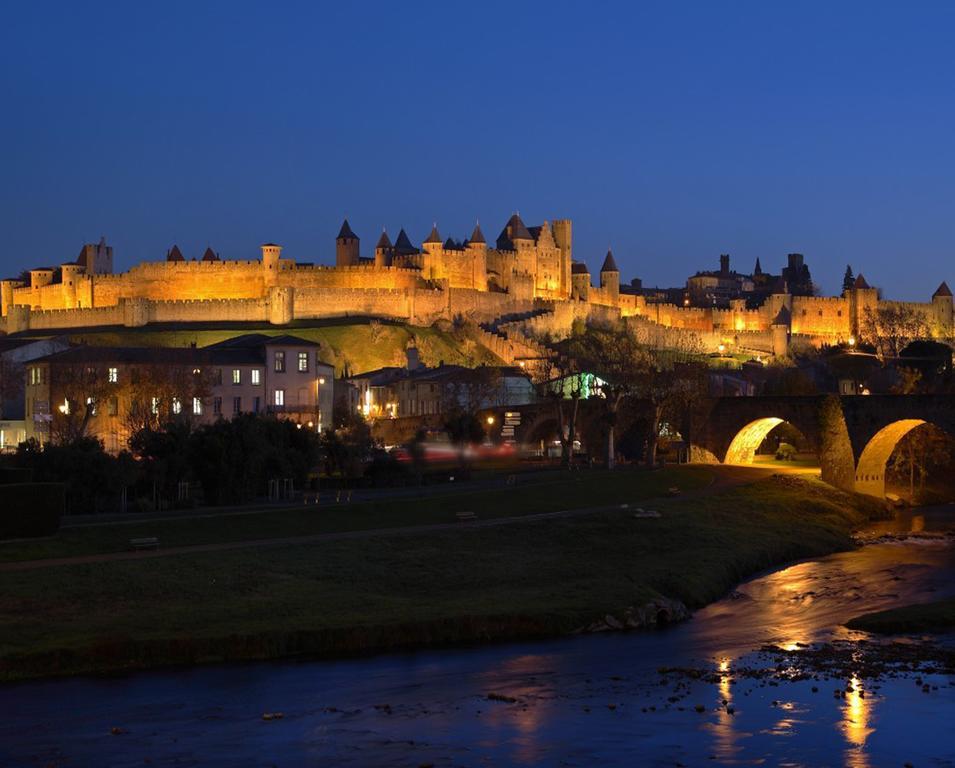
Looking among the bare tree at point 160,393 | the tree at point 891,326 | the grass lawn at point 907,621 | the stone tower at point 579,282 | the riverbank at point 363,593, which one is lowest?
the grass lawn at point 907,621

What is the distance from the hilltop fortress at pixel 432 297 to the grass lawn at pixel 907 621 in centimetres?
9040

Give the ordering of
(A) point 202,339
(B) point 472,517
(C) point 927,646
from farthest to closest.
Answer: (A) point 202,339 → (B) point 472,517 → (C) point 927,646

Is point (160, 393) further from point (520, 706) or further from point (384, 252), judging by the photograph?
point (384, 252)

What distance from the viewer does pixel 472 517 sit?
131 feet

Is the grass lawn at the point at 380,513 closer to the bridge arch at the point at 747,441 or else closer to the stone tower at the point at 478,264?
the bridge arch at the point at 747,441

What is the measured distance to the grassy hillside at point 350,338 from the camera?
111 meters

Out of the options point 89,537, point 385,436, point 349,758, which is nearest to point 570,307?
point 385,436

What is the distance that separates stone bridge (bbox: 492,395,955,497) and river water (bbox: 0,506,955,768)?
3007cm

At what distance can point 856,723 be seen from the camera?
21312 mm

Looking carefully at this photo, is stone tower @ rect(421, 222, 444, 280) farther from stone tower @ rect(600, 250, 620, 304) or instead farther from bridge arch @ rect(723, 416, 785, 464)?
bridge arch @ rect(723, 416, 785, 464)

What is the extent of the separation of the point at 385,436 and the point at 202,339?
36803 mm

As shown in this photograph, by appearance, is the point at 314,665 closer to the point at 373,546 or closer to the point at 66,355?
the point at 373,546

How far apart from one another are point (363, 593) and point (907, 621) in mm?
11292

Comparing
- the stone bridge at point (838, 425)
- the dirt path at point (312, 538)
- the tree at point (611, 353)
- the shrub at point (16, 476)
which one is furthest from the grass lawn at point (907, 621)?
the tree at point (611, 353)
